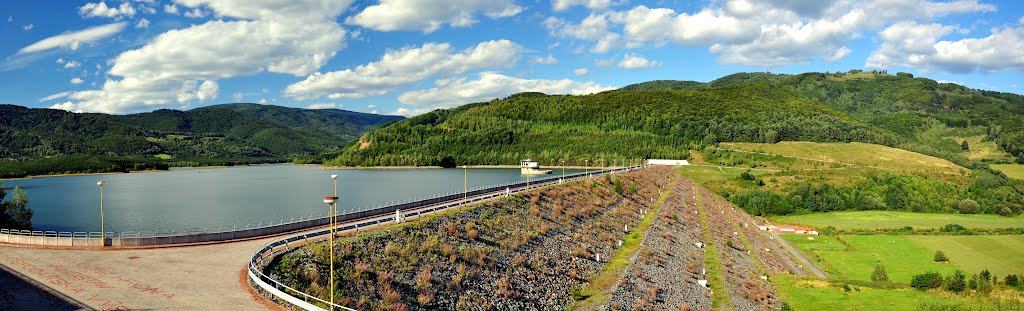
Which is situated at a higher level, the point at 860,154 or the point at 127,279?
the point at 860,154

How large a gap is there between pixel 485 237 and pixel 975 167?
190m

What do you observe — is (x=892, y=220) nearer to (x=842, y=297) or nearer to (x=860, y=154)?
(x=860, y=154)

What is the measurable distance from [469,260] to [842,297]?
34.6 metres

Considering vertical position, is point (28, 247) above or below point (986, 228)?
above

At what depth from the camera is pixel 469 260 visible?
130 feet

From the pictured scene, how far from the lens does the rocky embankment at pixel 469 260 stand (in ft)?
102

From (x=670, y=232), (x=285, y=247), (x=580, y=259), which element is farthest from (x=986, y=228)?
(x=285, y=247)

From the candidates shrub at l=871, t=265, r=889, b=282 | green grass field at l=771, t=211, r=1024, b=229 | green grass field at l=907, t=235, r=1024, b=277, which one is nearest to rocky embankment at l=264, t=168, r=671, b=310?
shrub at l=871, t=265, r=889, b=282

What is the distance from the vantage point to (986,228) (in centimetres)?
9481

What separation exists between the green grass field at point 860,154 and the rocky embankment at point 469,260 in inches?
5102

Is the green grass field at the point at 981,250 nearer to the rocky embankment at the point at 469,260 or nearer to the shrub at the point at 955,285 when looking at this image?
the shrub at the point at 955,285

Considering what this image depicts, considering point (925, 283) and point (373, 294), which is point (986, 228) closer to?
point (925, 283)

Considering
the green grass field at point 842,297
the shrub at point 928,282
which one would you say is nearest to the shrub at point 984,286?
the shrub at point 928,282

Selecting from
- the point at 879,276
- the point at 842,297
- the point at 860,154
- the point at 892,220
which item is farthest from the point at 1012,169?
the point at 842,297
